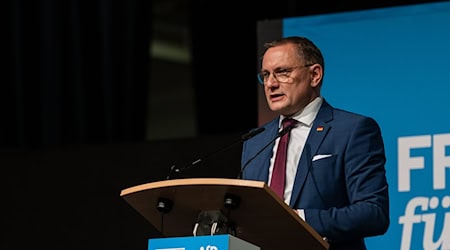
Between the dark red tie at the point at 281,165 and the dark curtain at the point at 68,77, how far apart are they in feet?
7.94

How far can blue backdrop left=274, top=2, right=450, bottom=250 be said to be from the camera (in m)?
4.63

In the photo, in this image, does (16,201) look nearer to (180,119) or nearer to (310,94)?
(310,94)

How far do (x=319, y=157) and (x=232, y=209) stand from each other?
0.52 meters

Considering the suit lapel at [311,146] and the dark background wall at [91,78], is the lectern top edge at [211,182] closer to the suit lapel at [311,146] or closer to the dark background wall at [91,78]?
the suit lapel at [311,146]

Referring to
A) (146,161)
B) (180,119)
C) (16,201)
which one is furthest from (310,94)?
(180,119)

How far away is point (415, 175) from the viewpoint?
15.3 feet

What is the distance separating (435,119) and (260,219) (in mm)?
1423

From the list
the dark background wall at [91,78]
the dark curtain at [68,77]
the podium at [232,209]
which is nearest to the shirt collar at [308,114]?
the podium at [232,209]

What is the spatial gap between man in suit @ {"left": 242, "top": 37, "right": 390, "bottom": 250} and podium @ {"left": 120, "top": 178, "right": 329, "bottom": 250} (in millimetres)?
160

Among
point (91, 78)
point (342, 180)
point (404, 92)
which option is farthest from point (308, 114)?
point (91, 78)

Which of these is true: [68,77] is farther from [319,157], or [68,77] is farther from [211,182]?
[211,182]

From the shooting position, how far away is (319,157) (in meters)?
3.89

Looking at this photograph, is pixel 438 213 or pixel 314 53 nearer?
pixel 314 53

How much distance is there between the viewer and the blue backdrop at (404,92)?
4.63m
